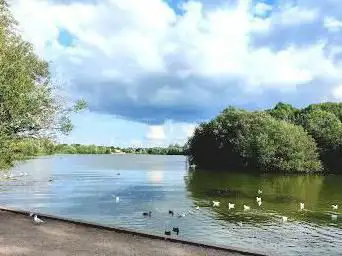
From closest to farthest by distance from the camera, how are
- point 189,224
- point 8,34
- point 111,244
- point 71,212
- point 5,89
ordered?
1. point 111,244
2. point 5,89
3. point 8,34
4. point 189,224
5. point 71,212

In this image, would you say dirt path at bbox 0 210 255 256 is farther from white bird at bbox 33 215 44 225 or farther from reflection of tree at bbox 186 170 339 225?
reflection of tree at bbox 186 170 339 225

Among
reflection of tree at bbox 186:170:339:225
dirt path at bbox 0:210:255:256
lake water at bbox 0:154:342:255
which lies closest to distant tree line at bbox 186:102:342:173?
reflection of tree at bbox 186:170:339:225

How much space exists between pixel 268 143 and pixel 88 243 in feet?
308

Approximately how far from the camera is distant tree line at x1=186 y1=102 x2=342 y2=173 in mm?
107562

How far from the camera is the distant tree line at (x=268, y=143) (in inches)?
4235

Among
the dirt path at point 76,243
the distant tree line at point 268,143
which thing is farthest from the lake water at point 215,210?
the distant tree line at point 268,143

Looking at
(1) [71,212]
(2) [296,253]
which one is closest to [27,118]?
(2) [296,253]

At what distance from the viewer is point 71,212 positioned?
44062 mm

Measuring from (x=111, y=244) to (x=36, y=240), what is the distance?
→ 2542 mm

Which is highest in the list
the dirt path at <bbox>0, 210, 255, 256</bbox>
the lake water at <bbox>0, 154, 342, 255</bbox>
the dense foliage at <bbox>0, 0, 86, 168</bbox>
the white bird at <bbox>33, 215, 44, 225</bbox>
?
the dense foliage at <bbox>0, 0, 86, 168</bbox>

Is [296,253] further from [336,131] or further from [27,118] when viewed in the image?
[336,131]

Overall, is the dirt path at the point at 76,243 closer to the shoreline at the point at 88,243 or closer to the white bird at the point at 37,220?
the shoreline at the point at 88,243

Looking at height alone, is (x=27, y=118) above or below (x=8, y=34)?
below

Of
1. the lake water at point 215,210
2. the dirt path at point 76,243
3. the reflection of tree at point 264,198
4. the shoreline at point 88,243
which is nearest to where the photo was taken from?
the dirt path at point 76,243
